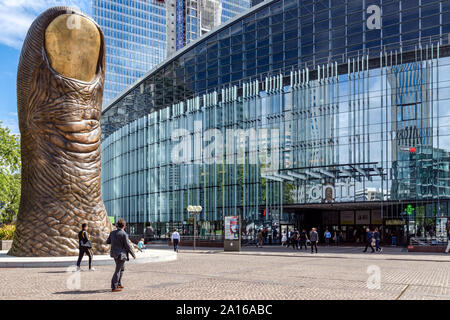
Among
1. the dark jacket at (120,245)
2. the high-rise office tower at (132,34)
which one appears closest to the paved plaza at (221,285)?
the dark jacket at (120,245)

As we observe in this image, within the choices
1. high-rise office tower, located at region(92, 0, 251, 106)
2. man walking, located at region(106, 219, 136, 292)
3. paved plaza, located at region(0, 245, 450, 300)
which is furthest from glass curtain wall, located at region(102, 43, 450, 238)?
high-rise office tower, located at region(92, 0, 251, 106)

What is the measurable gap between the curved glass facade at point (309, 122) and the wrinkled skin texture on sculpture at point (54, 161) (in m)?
26.7

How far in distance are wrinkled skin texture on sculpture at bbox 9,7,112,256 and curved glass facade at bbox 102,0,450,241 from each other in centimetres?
2666

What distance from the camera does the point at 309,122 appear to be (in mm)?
45188

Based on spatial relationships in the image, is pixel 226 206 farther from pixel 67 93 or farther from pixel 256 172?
pixel 67 93

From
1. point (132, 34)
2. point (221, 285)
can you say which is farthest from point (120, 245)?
point (132, 34)

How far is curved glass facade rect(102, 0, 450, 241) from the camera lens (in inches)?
1577

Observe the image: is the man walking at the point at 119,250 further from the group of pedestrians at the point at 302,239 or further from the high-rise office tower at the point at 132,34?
the high-rise office tower at the point at 132,34

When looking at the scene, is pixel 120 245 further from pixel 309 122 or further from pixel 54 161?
pixel 309 122

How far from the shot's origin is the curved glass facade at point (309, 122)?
4006cm

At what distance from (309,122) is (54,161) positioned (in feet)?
95.8

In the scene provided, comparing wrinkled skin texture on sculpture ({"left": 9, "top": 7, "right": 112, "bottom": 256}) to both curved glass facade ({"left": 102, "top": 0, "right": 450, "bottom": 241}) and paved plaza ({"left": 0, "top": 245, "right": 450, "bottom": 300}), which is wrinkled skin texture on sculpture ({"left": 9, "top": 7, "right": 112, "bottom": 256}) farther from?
curved glass facade ({"left": 102, "top": 0, "right": 450, "bottom": 241})
